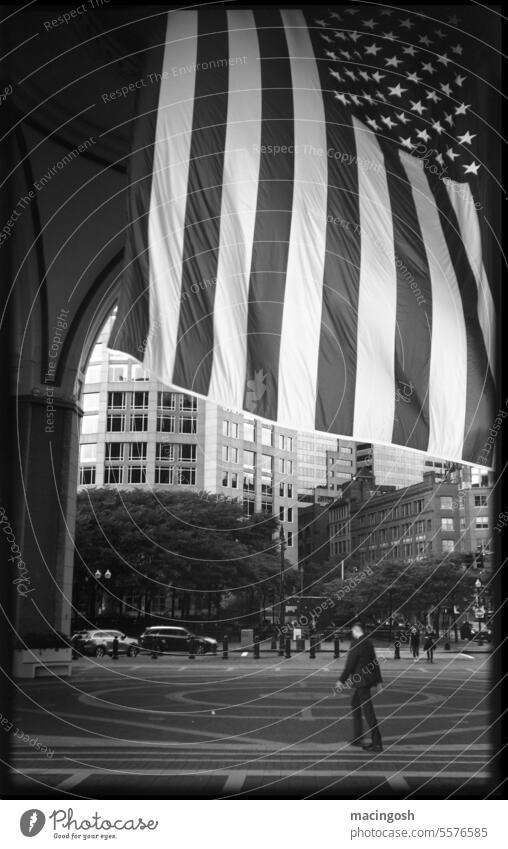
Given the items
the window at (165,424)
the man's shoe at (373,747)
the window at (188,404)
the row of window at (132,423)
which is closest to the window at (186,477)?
the window at (165,424)

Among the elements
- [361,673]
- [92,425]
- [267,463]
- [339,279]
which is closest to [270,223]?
[339,279]

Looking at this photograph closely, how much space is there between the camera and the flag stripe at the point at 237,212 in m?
7.81

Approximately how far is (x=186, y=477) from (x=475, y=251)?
63064 millimetres

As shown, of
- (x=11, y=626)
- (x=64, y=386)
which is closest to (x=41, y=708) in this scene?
(x=11, y=626)

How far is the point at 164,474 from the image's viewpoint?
6738 centimetres

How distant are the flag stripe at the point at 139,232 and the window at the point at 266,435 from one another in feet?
162

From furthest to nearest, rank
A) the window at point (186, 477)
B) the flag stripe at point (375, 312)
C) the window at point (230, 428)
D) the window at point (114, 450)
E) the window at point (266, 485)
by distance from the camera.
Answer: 1. the window at point (186, 477)
2. the window at point (266, 485)
3. the window at point (114, 450)
4. the window at point (230, 428)
5. the flag stripe at point (375, 312)

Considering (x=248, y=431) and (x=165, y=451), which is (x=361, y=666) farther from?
(x=165, y=451)

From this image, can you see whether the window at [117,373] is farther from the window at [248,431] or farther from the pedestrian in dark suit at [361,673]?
the pedestrian in dark suit at [361,673]

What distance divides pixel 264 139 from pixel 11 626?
6.08 meters

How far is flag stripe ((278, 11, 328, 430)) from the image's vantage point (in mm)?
7996

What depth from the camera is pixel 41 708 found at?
1373cm

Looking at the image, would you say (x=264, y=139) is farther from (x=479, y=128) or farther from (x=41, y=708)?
(x=41, y=708)

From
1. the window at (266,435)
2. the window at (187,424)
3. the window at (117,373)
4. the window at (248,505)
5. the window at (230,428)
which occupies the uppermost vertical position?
the window at (117,373)
